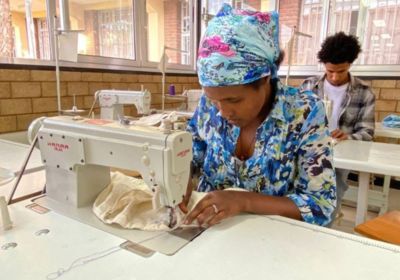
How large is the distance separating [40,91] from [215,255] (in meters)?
1.79

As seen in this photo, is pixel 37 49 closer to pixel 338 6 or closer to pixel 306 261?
pixel 306 261

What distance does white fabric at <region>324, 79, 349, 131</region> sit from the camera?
2299 mm

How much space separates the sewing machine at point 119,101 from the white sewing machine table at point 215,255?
1.18 metres

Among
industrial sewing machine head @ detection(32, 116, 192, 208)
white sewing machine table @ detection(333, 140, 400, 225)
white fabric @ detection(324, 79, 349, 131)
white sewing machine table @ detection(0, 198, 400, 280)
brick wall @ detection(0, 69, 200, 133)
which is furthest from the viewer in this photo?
white fabric @ detection(324, 79, 349, 131)

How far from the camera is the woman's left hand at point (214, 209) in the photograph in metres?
0.74

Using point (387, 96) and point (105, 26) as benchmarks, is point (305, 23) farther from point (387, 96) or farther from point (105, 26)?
point (105, 26)

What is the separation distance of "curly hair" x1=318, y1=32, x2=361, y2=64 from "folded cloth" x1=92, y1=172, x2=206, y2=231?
5.70 ft

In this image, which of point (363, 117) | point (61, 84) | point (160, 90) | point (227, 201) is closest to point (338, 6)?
point (363, 117)

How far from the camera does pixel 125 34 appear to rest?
2.79 m

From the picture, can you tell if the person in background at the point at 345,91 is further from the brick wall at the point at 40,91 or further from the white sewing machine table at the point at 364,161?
the brick wall at the point at 40,91

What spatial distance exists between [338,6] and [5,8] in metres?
3.08

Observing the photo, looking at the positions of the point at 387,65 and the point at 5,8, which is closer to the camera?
the point at 5,8

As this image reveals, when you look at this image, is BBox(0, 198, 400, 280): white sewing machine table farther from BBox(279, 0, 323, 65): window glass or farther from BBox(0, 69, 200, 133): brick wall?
BBox(279, 0, 323, 65): window glass

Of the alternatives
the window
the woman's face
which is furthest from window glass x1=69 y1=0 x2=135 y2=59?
the woman's face
